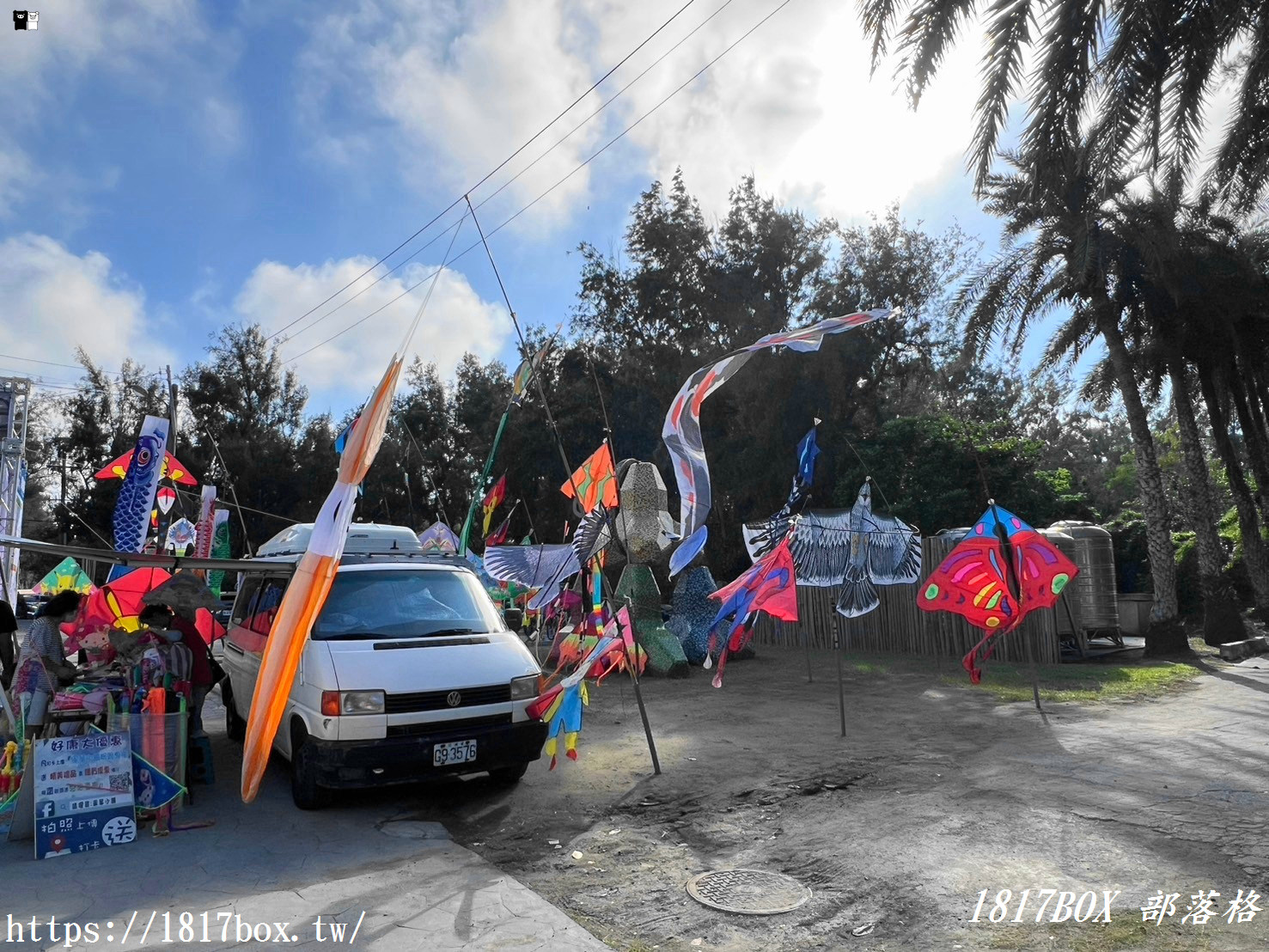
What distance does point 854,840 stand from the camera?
5434 mm

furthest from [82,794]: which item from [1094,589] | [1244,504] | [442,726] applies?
[1244,504]

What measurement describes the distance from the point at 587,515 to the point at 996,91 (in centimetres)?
583

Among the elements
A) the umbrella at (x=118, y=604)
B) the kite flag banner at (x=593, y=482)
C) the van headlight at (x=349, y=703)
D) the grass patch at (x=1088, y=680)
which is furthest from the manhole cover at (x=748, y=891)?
the umbrella at (x=118, y=604)

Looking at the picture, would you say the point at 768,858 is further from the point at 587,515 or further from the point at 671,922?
the point at 587,515

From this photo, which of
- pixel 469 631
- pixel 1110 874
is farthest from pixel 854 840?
pixel 469 631

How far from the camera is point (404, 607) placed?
7.21 m

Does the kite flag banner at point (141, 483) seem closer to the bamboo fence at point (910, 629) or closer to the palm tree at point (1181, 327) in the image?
the bamboo fence at point (910, 629)

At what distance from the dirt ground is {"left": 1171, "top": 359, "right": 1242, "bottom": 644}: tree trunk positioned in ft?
23.4

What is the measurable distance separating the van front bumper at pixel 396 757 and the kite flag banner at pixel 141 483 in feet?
26.3

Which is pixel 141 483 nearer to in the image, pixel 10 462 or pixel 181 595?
pixel 10 462

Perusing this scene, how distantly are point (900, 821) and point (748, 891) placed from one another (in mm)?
1506

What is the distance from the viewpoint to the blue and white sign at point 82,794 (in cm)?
548

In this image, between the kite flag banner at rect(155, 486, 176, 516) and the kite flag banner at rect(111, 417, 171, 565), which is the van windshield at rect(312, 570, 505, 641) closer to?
the kite flag banner at rect(111, 417, 171, 565)

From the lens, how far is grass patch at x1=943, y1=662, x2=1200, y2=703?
10758 mm
